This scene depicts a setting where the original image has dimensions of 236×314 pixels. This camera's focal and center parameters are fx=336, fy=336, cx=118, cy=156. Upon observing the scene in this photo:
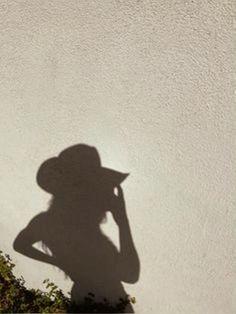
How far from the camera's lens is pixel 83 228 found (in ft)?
10.6

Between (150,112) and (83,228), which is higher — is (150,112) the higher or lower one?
the higher one

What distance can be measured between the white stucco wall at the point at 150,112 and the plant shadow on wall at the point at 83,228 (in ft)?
0.36

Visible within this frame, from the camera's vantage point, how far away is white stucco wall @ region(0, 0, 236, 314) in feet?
6.98

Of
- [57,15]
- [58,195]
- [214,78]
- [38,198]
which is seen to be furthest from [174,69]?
[38,198]

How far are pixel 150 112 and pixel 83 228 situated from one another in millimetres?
1427

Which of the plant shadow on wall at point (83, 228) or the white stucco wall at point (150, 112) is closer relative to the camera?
the white stucco wall at point (150, 112)

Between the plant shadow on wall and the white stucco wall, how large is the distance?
11cm

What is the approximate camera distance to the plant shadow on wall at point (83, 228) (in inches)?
112

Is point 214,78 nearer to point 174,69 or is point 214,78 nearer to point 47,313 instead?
point 174,69

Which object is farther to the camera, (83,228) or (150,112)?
(83,228)

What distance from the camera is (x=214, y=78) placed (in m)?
2.11

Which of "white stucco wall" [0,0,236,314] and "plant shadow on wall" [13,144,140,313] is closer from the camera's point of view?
"white stucco wall" [0,0,236,314]

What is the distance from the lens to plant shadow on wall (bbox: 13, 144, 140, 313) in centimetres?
285

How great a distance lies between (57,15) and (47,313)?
296 cm
